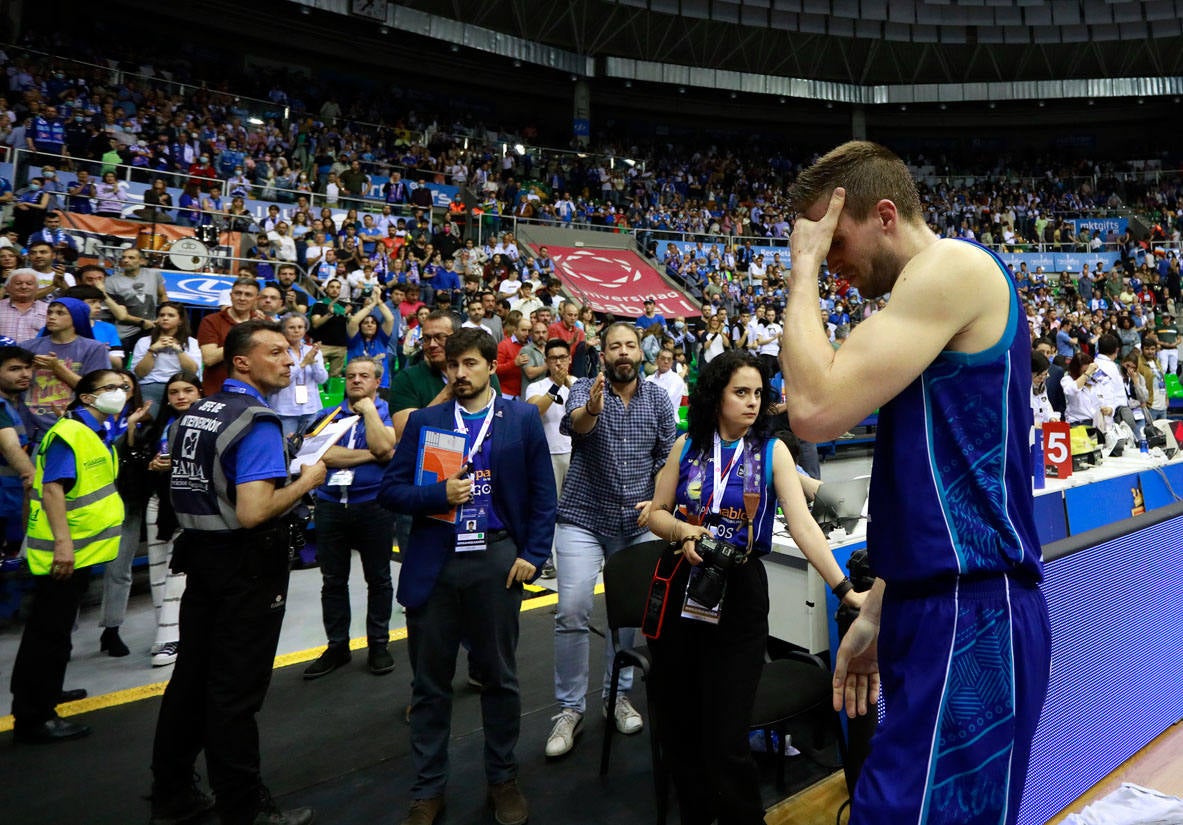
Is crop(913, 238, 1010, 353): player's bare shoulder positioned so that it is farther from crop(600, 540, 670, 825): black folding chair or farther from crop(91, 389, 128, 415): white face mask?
crop(91, 389, 128, 415): white face mask

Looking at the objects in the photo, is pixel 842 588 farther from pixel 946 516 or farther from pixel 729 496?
pixel 946 516

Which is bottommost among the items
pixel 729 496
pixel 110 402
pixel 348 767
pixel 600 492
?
pixel 348 767

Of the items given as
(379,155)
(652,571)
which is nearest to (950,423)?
(652,571)

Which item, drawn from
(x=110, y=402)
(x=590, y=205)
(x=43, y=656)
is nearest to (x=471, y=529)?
(x=43, y=656)

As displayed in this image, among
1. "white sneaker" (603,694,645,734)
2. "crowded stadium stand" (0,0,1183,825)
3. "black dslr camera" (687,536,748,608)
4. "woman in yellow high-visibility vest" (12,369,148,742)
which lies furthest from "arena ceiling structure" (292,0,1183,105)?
"black dslr camera" (687,536,748,608)

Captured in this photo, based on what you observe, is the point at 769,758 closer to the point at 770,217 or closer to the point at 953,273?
the point at 953,273

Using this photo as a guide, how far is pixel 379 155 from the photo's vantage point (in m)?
20.0

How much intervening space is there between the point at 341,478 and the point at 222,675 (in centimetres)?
171

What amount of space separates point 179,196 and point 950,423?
13.9 metres

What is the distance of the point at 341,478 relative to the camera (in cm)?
430

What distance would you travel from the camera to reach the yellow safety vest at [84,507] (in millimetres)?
3520

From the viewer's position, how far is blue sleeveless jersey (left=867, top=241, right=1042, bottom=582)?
1.32 meters

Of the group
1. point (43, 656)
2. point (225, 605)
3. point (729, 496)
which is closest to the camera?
point (729, 496)

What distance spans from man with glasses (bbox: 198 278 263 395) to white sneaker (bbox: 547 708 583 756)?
3.39 m
